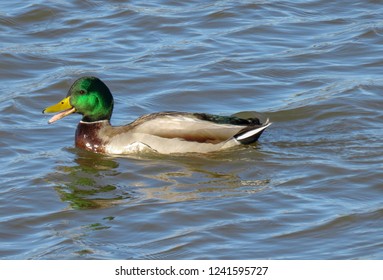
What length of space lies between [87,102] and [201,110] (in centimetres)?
150

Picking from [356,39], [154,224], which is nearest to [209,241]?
[154,224]

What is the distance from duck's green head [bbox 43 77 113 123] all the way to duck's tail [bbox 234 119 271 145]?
4.91 feet

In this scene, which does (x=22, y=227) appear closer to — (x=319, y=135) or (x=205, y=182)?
(x=205, y=182)

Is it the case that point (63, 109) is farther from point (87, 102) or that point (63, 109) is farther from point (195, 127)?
point (195, 127)

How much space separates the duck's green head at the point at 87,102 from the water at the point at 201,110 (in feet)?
1.19

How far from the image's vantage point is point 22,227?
9.57 m

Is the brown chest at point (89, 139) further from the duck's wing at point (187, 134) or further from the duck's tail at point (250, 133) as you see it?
the duck's tail at point (250, 133)

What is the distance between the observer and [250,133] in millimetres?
11602

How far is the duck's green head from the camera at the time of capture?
12.1 meters

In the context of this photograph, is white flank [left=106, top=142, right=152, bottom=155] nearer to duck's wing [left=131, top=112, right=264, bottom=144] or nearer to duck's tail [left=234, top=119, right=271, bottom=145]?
duck's wing [left=131, top=112, right=264, bottom=144]

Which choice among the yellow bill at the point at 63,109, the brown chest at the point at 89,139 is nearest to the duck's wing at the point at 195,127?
the brown chest at the point at 89,139

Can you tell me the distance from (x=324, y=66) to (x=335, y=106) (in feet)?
5.18

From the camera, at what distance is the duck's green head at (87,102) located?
1207cm

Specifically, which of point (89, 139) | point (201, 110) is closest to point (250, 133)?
point (201, 110)
